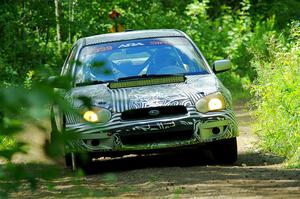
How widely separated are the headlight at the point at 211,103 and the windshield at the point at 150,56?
34.7 inches

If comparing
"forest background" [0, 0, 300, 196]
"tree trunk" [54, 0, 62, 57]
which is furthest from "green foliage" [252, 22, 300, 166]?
"tree trunk" [54, 0, 62, 57]

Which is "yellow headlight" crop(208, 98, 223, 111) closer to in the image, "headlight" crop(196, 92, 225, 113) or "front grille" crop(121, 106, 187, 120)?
"headlight" crop(196, 92, 225, 113)

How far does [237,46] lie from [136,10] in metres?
3.08

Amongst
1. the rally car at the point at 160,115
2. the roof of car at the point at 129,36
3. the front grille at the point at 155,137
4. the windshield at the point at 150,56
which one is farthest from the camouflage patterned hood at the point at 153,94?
the roof of car at the point at 129,36

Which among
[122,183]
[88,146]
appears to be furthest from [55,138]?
[88,146]

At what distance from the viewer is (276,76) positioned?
1098 centimetres

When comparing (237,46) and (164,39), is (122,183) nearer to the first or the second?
(164,39)

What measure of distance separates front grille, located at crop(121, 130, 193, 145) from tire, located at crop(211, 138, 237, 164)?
395 mm

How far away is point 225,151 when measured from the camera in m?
9.26

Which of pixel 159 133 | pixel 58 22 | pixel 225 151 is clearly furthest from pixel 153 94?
pixel 58 22

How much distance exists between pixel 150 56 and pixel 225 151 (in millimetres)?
1459

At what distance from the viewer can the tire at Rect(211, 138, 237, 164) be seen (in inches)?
360

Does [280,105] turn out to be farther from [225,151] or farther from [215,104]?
[215,104]

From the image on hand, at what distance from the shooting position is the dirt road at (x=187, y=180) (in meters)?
7.19
